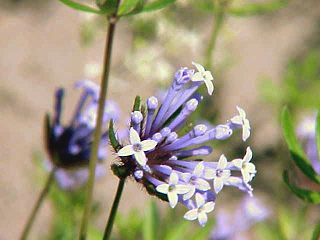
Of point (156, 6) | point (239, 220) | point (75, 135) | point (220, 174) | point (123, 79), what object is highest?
point (156, 6)

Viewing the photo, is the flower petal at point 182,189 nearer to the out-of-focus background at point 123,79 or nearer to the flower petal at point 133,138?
the flower petal at point 133,138

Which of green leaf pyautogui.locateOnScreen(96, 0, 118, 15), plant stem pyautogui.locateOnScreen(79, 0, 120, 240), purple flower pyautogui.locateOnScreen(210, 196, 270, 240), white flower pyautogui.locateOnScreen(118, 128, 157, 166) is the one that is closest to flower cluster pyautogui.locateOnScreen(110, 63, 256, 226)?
white flower pyautogui.locateOnScreen(118, 128, 157, 166)

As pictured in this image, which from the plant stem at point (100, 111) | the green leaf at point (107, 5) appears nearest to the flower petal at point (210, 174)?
the plant stem at point (100, 111)

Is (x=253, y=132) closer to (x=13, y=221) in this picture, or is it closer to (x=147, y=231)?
(x=13, y=221)

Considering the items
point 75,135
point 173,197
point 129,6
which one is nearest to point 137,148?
point 173,197

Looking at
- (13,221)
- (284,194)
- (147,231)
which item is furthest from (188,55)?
(147,231)

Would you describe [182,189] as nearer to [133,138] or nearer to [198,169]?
[198,169]
